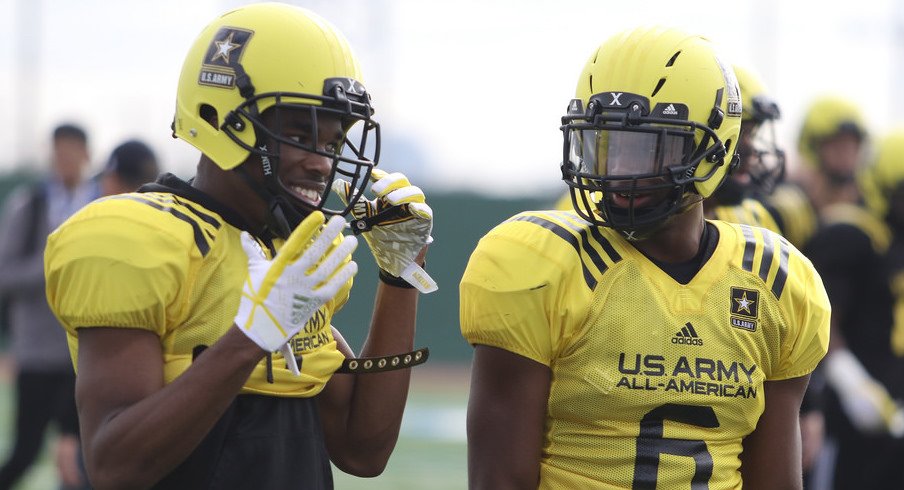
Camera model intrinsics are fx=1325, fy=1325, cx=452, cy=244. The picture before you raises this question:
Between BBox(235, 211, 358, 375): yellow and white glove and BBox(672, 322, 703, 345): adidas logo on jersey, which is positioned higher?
BBox(235, 211, 358, 375): yellow and white glove

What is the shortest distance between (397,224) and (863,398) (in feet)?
11.1

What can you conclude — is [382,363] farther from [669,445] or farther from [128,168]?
[128,168]

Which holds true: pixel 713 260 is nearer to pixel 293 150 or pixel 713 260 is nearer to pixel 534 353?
pixel 534 353

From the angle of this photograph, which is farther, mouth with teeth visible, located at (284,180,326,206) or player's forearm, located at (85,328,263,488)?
mouth with teeth visible, located at (284,180,326,206)

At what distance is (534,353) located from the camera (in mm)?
2885

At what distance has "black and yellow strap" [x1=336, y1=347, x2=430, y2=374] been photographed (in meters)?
3.05

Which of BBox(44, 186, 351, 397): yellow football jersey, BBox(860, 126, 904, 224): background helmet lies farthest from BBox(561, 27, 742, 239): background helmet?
BBox(860, 126, 904, 224): background helmet

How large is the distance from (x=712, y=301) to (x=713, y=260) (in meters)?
0.13

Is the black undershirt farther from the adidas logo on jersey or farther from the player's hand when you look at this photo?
the player's hand

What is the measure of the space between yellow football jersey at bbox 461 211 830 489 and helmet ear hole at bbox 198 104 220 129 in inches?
25.7

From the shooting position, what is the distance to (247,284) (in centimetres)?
259

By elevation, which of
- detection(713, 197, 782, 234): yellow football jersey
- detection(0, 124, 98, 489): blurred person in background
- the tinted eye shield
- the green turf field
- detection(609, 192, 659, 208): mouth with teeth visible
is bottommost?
the green turf field

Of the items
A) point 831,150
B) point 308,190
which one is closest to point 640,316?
point 308,190

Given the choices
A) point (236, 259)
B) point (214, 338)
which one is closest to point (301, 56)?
point (236, 259)
